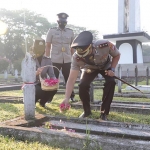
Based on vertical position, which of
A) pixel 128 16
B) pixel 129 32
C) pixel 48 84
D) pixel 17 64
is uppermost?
pixel 128 16

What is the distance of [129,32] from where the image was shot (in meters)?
24.5

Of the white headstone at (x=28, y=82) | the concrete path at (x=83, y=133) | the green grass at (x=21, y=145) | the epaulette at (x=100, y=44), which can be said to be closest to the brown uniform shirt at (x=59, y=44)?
the white headstone at (x=28, y=82)

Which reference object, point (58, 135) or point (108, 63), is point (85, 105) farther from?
point (58, 135)

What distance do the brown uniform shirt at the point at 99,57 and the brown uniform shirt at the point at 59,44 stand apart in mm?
1762

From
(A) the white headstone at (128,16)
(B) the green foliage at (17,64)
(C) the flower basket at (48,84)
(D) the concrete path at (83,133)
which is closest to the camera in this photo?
(D) the concrete path at (83,133)

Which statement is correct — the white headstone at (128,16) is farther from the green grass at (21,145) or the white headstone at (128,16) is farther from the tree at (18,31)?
the green grass at (21,145)

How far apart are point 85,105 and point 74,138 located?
52.7 inches

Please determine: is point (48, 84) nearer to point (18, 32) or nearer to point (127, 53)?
point (127, 53)

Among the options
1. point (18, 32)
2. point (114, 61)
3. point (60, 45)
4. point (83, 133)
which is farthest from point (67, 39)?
point (18, 32)

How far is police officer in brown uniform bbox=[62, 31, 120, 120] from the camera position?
3.07 metres

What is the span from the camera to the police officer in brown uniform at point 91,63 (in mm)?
3067

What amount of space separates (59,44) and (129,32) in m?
20.2

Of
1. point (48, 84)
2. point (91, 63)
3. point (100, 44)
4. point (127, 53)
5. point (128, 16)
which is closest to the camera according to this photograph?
point (100, 44)

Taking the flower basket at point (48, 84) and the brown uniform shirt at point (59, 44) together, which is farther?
the brown uniform shirt at point (59, 44)
